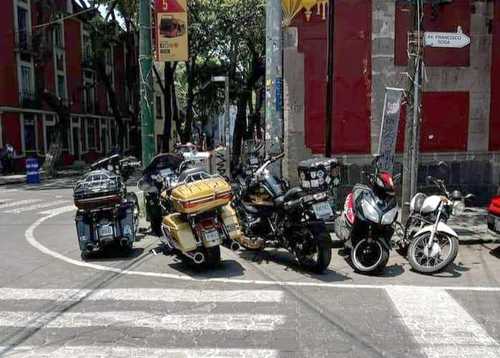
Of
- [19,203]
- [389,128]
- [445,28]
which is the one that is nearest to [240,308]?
[389,128]

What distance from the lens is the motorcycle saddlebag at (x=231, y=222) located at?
7074 mm

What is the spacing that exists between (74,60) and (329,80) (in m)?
31.5

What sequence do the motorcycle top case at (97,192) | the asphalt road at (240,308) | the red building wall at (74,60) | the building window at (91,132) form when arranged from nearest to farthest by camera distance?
the asphalt road at (240,308)
the motorcycle top case at (97,192)
the red building wall at (74,60)
the building window at (91,132)

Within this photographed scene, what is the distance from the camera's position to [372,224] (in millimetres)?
6918

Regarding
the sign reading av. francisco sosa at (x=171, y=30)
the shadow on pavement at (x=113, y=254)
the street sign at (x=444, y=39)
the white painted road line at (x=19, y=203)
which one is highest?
the sign reading av. francisco sosa at (x=171, y=30)

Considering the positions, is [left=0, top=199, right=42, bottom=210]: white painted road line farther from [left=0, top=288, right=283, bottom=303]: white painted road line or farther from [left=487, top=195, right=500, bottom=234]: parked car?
[left=487, top=195, right=500, bottom=234]: parked car

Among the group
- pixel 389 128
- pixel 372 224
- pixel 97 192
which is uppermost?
pixel 389 128

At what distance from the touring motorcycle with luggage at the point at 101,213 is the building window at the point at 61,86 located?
30.7 metres

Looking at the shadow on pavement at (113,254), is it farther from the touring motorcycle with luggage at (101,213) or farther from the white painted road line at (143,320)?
the white painted road line at (143,320)

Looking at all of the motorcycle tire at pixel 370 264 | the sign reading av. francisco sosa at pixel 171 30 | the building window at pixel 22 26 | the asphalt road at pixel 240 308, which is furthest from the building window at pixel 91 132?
the motorcycle tire at pixel 370 264

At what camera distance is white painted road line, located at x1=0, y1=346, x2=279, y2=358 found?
4324 mm

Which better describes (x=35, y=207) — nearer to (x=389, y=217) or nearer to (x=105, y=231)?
(x=105, y=231)

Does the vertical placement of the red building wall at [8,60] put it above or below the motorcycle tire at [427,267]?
above

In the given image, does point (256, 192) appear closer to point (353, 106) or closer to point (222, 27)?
point (353, 106)
